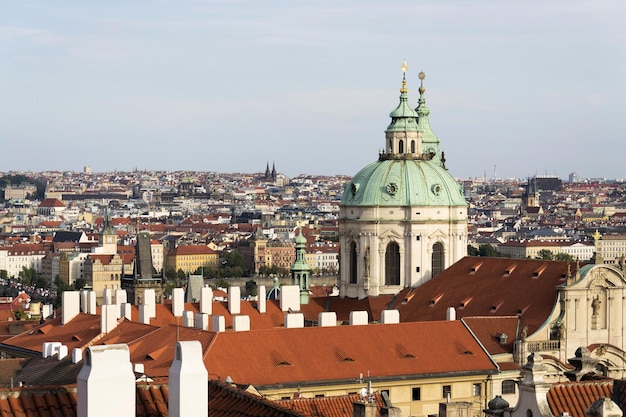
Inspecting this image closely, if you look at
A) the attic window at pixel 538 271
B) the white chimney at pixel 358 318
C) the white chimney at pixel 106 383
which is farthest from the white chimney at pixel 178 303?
the white chimney at pixel 106 383

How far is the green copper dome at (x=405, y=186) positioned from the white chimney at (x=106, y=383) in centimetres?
4885

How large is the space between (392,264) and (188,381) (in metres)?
48.6

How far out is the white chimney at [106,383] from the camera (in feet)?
59.8

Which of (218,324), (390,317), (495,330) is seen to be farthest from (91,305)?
(495,330)

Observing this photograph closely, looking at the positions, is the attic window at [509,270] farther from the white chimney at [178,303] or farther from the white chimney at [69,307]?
the white chimney at [69,307]

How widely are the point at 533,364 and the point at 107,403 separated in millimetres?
9698

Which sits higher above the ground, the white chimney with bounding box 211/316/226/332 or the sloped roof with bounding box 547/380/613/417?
the sloped roof with bounding box 547/380/613/417

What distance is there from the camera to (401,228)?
220 feet

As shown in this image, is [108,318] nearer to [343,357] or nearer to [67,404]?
[343,357]

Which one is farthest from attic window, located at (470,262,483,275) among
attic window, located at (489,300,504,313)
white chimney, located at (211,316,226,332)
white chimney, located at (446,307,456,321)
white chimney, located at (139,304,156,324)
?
white chimney, located at (211,316,226,332)

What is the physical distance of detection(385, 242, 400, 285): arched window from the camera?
67.2m

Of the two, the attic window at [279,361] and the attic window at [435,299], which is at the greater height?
the attic window at [435,299]

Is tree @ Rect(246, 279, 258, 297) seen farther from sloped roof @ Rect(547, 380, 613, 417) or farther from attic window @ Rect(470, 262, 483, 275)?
sloped roof @ Rect(547, 380, 613, 417)

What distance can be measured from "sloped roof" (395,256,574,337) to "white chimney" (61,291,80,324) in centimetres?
1274
